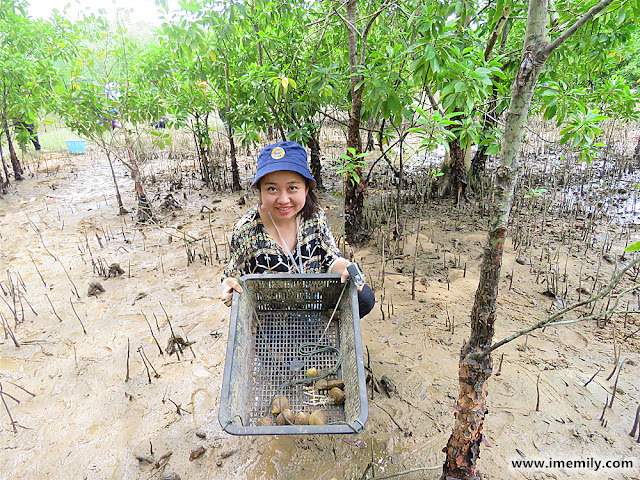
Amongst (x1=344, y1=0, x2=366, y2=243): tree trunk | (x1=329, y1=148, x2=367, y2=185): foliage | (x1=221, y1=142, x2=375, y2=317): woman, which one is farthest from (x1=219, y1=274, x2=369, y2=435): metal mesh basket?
(x1=344, y1=0, x2=366, y2=243): tree trunk

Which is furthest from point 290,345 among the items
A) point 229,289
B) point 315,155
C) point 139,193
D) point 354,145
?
point 315,155

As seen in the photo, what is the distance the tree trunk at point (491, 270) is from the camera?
3.53 feet

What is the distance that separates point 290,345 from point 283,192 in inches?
33.3

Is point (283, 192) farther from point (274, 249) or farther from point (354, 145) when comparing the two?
point (354, 145)

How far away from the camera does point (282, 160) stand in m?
1.73

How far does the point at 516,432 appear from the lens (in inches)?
68.2

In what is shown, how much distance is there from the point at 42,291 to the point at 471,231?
15.0 feet

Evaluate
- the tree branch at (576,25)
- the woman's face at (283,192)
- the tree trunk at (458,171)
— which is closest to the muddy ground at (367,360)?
the tree trunk at (458,171)

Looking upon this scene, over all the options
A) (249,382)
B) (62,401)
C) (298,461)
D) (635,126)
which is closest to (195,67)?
(62,401)

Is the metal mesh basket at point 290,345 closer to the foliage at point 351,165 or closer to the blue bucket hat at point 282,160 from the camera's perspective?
the blue bucket hat at point 282,160

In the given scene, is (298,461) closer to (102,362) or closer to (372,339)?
(372,339)

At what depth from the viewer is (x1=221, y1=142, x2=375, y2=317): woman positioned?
1786mm

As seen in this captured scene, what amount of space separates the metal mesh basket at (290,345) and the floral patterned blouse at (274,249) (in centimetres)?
17

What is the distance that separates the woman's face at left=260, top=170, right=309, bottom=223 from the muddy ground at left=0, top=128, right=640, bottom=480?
1.16m
